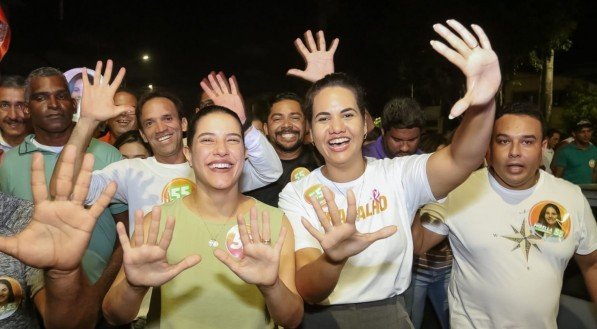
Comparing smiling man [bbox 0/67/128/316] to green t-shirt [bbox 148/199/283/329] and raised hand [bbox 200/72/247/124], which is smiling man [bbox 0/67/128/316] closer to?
raised hand [bbox 200/72/247/124]

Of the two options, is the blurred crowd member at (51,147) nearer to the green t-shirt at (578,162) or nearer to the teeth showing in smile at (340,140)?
the teeth showing in smile at (340,140)

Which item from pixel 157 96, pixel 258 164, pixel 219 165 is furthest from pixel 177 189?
pixel 219 165

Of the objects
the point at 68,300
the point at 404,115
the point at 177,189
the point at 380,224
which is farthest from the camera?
the point at 404,115

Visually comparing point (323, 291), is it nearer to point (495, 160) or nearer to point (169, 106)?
point (495, 160)

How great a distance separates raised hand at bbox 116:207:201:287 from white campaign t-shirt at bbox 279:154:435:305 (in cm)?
72

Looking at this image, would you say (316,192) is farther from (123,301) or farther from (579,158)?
(579,158)

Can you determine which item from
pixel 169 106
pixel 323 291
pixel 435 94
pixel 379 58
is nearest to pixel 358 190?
pixel 323 291

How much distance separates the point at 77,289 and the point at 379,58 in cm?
1810

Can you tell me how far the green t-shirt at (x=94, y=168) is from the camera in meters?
3.66

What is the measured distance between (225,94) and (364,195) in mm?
1605

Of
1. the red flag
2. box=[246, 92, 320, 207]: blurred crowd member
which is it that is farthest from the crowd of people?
the red flag

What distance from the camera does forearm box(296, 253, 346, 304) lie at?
7.34 ft

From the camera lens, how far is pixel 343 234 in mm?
2135

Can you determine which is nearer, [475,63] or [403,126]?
[475,63]
